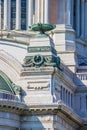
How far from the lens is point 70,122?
6650 centimetres

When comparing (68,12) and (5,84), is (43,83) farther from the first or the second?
(68,12)

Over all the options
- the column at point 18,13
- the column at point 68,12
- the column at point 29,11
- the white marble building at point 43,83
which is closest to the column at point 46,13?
the column at point 29,11

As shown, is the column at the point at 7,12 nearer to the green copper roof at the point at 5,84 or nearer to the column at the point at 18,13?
the column at the point at 18,13

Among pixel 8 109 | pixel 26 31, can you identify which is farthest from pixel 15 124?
pixel 26 31

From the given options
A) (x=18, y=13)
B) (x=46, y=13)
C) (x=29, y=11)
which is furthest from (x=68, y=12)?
(x=18, y=13)

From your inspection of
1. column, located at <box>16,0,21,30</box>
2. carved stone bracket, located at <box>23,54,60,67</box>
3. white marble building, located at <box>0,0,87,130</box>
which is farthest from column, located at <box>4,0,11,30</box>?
carved stone bracket, located at <box>23,54,60,67</box>

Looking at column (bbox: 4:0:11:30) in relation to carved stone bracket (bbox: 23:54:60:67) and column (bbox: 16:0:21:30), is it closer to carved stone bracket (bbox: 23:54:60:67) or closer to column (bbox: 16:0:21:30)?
column (bbox: 16:0:21:30)

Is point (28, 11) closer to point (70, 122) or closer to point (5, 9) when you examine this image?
point (5, 9)

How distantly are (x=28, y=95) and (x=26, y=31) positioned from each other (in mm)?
15780

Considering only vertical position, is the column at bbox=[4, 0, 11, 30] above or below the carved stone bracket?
above

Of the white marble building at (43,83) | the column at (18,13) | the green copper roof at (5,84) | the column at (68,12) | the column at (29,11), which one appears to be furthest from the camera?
the column at (29,11)

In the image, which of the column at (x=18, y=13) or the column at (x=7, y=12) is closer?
the column at (x=18, y=13)

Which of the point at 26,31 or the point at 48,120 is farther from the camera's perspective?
the point at 26,31

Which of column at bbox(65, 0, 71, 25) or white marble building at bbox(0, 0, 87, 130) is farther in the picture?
column at bbox(65, 0, 71, 25)
